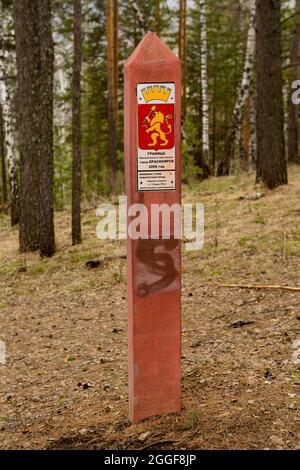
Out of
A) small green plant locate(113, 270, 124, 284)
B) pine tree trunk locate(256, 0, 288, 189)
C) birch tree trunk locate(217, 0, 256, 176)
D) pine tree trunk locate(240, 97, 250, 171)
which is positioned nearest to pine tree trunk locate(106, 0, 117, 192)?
birch tree trunk locate(217, 0, 256, 176)

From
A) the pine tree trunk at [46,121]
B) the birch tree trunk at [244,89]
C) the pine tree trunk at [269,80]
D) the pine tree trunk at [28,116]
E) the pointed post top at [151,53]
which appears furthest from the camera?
the birch tree trunk at [244,89]

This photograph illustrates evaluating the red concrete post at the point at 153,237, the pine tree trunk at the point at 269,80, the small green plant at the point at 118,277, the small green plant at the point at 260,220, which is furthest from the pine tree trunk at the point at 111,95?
the red concrete post at the point at 153,237

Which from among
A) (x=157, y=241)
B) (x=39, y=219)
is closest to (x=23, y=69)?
(x=39, y=219)

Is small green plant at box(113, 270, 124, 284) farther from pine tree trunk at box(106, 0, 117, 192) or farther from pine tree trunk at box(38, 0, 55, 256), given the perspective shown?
pine tree trunk at box(106, 0, 117, 192)

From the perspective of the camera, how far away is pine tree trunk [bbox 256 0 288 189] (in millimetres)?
11094

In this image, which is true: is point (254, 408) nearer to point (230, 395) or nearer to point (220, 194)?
point (230, 395)

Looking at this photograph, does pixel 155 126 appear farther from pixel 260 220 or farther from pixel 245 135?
pixel 245 135

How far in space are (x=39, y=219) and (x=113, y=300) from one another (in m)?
3.68

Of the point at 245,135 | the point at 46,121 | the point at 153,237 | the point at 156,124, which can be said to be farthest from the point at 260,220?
the point at 245,135

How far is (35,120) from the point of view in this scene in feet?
34.6

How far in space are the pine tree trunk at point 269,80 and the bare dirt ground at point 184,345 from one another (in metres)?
1.34

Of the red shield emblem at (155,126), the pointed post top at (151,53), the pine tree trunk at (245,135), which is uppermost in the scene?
the pine tree trunk at (245,135)

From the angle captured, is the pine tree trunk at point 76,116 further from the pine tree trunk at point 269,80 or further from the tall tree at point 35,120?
the pine tree trunk at point 269,80

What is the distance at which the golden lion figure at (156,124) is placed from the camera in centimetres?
357
